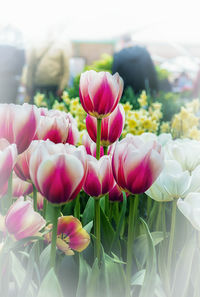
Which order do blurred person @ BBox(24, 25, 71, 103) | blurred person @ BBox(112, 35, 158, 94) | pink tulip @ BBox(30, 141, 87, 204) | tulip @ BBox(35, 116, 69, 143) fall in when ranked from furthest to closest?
blurred person @ BBox(24, 25, 71, 103) < blurred person @ BBox(112, 35, 158, 94) < tulip @ BBox(35, 116, 69, 143) < pink tulip @ BBox(30, 141, 87, 204)

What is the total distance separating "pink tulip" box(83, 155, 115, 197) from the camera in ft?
1.13

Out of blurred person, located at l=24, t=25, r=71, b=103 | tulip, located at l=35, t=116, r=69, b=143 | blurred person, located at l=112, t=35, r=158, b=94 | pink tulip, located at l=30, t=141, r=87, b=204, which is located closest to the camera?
pink tulip, located at l=30, t=141, r=87, b=204

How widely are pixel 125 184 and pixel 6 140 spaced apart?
0.11 meters

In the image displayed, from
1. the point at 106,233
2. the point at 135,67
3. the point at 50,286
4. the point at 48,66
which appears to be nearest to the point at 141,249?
the point at 106,233

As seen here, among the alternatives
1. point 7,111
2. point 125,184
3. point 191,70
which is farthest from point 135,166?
point 191,70

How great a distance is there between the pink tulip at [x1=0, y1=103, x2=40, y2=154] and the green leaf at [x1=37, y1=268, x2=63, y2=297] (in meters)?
0.11

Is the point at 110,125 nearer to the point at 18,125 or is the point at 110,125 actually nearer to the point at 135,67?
the point at 18,125

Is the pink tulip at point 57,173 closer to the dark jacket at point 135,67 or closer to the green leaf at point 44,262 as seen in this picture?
the green leaf at point 44,262

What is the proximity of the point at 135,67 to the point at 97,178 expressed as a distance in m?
1.78

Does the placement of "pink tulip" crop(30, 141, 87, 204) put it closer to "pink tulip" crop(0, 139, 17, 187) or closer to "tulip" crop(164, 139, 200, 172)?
"pink tulip" crop(0, 139, 17, 187)

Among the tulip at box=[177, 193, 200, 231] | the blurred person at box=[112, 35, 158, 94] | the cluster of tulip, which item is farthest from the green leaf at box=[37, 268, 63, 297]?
the blurred person at box=[112, 35, 158, 94]

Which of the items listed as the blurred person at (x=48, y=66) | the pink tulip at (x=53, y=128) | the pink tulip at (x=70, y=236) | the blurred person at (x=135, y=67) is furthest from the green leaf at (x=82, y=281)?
the blurred person at (x=48, y=66)

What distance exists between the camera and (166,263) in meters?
0.40

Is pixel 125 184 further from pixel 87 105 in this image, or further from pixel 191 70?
pixel 191 70
